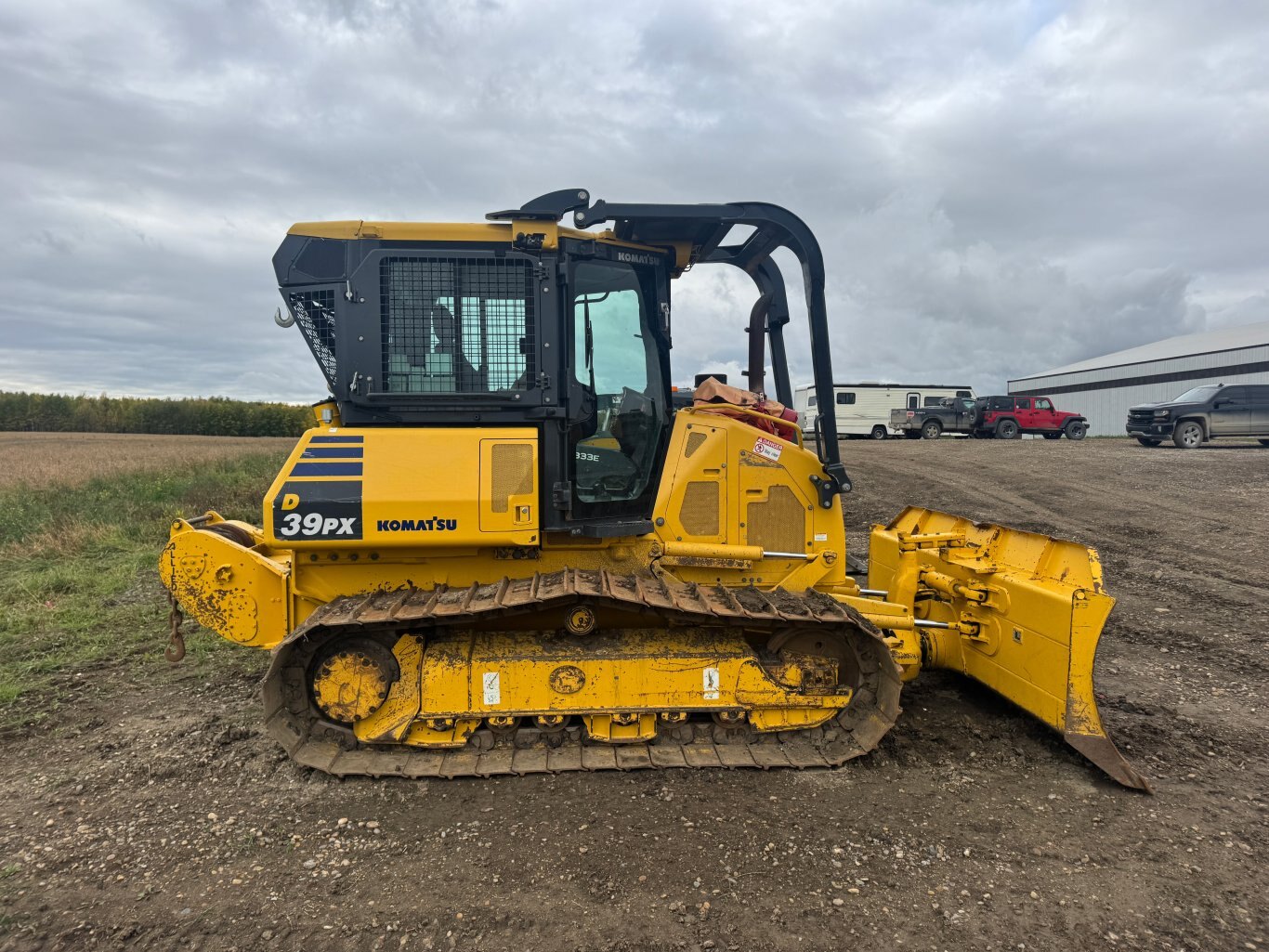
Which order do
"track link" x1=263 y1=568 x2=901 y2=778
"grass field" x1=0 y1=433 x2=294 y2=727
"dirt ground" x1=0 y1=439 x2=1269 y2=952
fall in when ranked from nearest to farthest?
"dirt ground" x1=0 y1=439 x2=1269 y2=952 < "track link" x1=263 y1=568 x2=901 y2=778 < "grass field" x1=0 y1=433 x2=294 y2=727

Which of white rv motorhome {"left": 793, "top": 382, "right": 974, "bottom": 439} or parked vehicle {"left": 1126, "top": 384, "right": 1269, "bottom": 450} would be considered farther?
white rv motorhome {"left": 793, "top": 382, "right": 974, "bottom": 439}

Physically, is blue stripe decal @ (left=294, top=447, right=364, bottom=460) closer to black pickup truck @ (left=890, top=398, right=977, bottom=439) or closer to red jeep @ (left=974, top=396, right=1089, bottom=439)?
black pickup truck @ (left=890, top=398, right=977, bottom=439)

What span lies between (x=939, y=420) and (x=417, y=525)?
102ft

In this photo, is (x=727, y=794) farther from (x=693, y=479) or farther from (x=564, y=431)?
(x=564, y=431)

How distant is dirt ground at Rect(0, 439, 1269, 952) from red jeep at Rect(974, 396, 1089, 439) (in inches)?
1083

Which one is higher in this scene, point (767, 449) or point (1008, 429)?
point (1008, 429)

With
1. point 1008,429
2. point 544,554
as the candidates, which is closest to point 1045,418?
point 1008,429

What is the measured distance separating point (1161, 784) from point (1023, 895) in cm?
152

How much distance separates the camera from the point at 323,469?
4039 mm

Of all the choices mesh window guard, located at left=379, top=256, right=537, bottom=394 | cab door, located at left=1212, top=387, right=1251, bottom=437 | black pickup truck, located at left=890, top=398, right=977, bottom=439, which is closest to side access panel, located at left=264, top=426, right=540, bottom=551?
mesh window guard, located at left=379, top=256, right=537, bottom=394

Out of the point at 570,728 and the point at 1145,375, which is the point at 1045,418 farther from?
the point at 570,728

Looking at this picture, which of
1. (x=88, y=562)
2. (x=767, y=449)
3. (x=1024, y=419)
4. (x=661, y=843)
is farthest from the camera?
(x=1024, y=419)

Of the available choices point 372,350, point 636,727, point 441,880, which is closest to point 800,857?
point 636,727

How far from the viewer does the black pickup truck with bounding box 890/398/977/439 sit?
31469 millimetres
